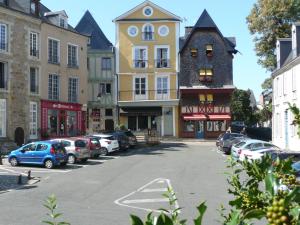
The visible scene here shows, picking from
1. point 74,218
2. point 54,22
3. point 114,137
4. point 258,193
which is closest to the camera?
point 258,193

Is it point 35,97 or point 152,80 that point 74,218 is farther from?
point 152,80

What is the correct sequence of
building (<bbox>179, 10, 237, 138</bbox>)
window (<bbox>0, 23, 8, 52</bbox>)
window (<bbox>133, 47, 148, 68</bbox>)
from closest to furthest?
1. window (<bbox>0, 23, 8, 52</bbox>)
2. building (<bbox>179, 10, 237, 138</bbox>)
3. window (<bbox>133, 47, 148, 68</bbox>)

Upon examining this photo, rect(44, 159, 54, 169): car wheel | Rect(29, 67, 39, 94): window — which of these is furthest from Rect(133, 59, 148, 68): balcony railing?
Rect(44, 159, 54, 169): car wheel

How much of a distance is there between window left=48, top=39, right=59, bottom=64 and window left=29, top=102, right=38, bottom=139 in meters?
4.29

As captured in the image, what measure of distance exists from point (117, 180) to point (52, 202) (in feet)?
59.1

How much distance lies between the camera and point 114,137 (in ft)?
118

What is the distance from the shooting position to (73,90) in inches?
1769

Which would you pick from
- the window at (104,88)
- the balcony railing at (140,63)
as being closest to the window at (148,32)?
the balcony railing at (140,63)

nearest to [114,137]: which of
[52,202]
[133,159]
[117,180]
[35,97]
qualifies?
[133,159]

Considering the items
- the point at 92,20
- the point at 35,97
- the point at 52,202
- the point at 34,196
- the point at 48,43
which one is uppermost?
the point at 92,20

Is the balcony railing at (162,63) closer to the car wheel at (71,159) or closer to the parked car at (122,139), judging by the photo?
the parked car at (122,139)

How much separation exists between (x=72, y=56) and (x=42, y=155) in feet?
64.9

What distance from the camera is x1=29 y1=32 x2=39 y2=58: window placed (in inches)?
1542

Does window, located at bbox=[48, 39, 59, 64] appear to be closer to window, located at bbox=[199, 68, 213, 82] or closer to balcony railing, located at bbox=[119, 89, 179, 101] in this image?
balcony railing, located at bbox=[119, 89, 179, 101]
